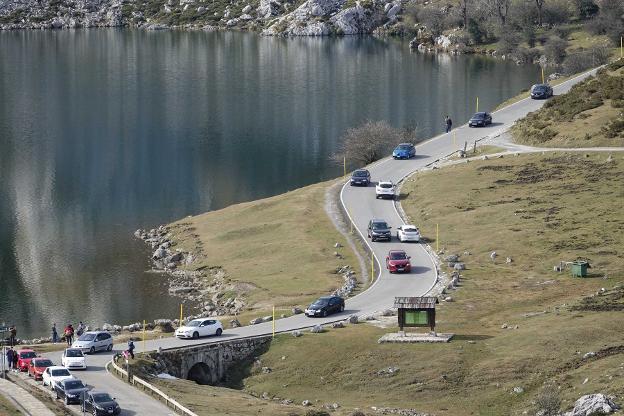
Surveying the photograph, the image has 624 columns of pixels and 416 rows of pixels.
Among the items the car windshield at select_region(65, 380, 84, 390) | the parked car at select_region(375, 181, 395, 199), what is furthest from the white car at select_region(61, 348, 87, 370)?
the parked car at select_region(375, 181, 395, 199)

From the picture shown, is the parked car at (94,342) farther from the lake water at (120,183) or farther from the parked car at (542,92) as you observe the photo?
the parked car at (542,92)

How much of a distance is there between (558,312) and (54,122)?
126 metres

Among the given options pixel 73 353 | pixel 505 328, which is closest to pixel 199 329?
pixel 73 353

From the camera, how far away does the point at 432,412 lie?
69.2 meters

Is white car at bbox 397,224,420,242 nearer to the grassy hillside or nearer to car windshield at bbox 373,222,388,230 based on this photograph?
car windshield at bbox 373,222,388,230

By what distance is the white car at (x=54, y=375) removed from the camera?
69.8 meters

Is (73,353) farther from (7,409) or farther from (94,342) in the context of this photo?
(7,409)

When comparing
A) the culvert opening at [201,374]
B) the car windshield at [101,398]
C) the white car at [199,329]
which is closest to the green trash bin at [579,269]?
the white car at [199,329]

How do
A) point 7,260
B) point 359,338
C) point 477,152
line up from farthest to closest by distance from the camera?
point 477,152 → point 7,260 → point 359,338

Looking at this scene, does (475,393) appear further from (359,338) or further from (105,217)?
(105,217)

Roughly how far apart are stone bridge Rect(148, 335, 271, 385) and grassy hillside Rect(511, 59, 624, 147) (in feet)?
189

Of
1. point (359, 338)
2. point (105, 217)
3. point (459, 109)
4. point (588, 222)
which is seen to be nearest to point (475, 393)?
point (359, 338)

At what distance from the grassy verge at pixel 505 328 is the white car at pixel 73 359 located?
9.61m

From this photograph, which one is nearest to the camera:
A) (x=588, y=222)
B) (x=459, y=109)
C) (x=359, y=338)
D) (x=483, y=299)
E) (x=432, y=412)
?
(x=432, y=412)
